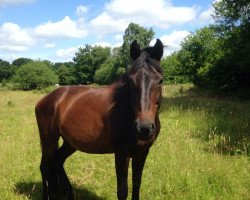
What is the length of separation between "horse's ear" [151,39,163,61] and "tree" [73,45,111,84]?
8529 cm

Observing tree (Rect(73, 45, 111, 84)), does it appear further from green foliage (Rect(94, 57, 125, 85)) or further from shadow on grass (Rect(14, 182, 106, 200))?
shadow on grass (Rect(14, 182, 106, 200))

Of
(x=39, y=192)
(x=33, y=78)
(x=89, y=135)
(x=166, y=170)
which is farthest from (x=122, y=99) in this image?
(x=33, y=78)

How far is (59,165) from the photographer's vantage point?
5.46 metres

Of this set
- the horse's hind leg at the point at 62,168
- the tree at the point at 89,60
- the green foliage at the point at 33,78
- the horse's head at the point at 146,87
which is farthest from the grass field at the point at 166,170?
the tree at the point at 89,60

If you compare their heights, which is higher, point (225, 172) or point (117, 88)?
point (117, 88)

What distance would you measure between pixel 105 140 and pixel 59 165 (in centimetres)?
156

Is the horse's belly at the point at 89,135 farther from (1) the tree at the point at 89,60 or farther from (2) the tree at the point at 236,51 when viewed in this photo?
(1) the tree at the point at 89,60

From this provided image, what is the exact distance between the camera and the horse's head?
3.21 m

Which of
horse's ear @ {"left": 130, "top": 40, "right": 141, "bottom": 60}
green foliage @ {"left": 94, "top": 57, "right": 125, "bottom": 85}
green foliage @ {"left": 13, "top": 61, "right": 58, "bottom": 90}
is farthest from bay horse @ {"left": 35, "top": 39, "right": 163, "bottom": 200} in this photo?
green foliage @ {"left": 94, "top": 57, "right": 125, "bottom": 85}

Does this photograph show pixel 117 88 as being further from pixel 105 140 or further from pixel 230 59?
pixel 230 59

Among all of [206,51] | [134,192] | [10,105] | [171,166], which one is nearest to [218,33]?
[206,51]

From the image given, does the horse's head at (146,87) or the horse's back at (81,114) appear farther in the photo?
the horse's back at (81,114)

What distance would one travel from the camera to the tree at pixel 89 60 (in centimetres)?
8919

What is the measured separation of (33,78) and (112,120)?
5996 cm
